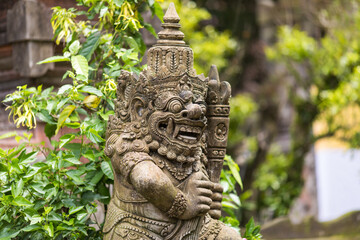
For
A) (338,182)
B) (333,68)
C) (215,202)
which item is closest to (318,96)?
(333,68)

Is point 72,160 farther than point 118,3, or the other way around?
point 118,3

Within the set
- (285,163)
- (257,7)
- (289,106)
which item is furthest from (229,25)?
(285,163)

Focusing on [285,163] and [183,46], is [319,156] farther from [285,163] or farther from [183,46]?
[183,46]

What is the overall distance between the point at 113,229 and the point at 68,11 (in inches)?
64.7

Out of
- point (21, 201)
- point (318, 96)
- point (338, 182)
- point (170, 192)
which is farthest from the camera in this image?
point (338, 182)

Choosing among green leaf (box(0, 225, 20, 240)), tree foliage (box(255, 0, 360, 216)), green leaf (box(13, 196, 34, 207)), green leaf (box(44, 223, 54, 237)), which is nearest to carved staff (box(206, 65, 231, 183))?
green leaf (box(44, 223, 54, 237))

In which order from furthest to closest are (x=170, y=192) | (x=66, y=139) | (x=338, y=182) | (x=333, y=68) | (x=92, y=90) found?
(x=338, y=182), (x=333, y=68), (x=92, y=90), (x=66, y=139), (x=170, y=192)

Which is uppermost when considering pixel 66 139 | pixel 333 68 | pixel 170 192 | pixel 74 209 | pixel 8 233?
pixel 333 68

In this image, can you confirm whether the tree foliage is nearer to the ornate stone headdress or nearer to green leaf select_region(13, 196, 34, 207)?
the ornate stone headdress

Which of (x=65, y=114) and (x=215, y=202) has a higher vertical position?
(x=65, y=114)

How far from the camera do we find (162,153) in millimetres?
3287

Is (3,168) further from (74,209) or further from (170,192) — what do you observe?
(170,192)

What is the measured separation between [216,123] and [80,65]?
0.96 m

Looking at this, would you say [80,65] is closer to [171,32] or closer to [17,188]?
[171,32]
